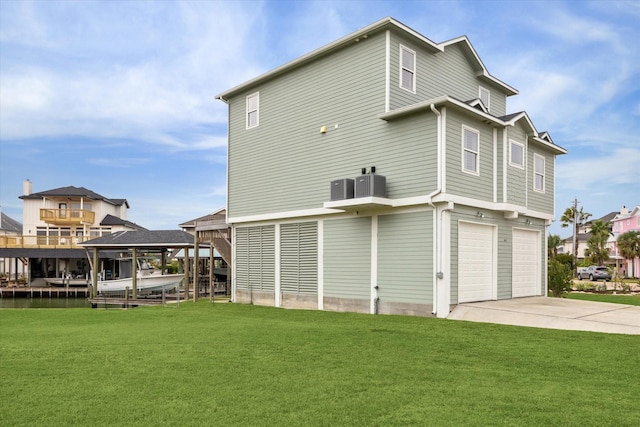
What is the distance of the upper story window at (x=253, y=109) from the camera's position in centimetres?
1969

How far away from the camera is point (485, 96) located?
1909 centimetres

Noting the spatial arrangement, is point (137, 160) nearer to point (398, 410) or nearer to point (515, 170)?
point (515, 170)

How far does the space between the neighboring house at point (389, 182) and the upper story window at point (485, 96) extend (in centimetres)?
10

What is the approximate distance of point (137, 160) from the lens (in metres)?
42.3

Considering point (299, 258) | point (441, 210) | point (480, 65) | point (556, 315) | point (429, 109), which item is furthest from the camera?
point (480, 65)

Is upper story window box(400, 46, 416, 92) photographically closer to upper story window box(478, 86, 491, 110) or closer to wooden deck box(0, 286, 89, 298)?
upper story window box(478, 86, 491, 110)

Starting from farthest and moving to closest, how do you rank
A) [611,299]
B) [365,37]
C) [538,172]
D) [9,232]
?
1. [9,232]
2. [611,299]
3. [538,172]
4. [365,37]

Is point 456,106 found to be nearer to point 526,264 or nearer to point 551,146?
point 551,146

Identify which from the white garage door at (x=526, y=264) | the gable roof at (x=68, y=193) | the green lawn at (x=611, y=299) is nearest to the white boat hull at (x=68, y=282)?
the gable roof at (x=68, y=193)

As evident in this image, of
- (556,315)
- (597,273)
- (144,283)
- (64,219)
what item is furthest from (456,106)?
(64,219)

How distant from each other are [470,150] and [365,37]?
15.9 feet

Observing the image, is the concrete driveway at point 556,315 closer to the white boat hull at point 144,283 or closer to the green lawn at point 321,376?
the green lawn at point 321,376

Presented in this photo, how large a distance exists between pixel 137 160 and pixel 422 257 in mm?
34590

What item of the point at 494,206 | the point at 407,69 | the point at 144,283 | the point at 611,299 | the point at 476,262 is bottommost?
the point at 144,283
